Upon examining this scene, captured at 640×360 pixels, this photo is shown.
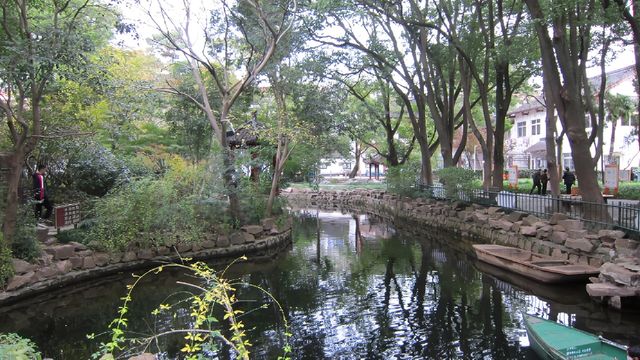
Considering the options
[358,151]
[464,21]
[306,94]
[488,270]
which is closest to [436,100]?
[464,21]

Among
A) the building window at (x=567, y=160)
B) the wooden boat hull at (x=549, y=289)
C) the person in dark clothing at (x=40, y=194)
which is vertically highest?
the building window at (x=567, y=160)

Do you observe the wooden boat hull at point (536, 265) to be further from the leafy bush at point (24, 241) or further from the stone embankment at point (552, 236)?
the leafy bush at point (24, 241)

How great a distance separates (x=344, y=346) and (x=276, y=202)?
1057 cm

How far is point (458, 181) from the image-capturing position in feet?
59.4

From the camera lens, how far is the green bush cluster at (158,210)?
11344mm

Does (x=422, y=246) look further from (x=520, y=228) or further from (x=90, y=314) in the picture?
(x=90, y=314)

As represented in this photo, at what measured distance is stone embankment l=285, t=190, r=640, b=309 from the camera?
8336 millimetres

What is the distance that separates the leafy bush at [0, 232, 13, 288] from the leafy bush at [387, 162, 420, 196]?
56.0 ft

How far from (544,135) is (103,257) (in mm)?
36072

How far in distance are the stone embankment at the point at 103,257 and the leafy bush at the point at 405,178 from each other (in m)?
9.39

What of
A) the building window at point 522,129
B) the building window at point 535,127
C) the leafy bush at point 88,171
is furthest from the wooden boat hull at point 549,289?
the building window at point 522,129

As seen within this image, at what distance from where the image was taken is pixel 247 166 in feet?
51.5

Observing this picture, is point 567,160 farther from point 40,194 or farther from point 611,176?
point 40,194

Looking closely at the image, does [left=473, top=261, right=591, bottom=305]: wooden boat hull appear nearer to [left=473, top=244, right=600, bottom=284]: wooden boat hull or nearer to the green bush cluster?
[left=473, top=244, right=600, bottom=284]: wooden boat hull
